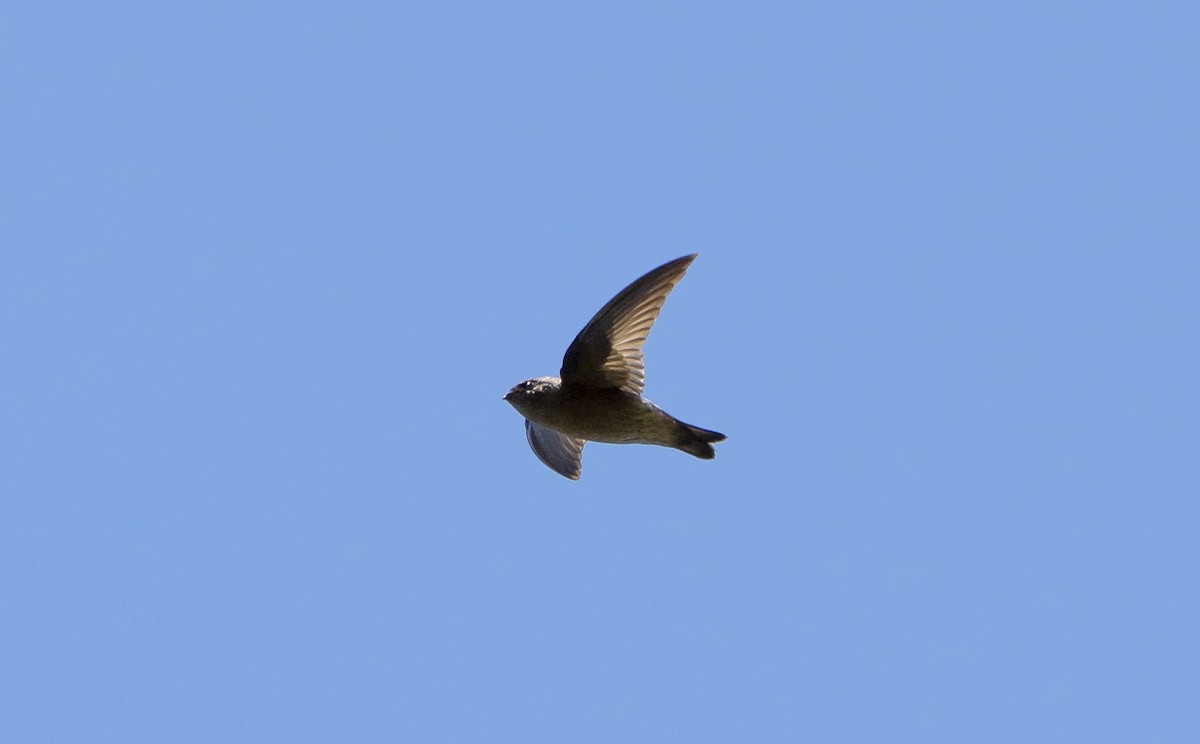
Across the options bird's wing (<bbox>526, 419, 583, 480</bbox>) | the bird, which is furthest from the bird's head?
bird's wing (<bbox>526, 419, 583, 480</bbox>)

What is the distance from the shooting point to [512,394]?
8.60 m

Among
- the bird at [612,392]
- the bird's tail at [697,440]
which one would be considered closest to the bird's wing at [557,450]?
the bird at [612,392]

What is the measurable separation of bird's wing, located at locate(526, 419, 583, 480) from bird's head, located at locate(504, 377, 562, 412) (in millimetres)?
950

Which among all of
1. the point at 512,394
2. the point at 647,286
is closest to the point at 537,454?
the point at 512,394

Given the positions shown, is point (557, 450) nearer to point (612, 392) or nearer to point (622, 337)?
point (612, 392)

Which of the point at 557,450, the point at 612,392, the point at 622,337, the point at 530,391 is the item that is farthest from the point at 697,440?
the point at 557,450

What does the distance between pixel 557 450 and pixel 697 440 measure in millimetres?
1380

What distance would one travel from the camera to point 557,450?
31.6 ft

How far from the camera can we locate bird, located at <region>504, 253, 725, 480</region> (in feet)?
26.9

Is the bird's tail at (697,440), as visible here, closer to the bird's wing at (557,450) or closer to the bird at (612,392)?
the bird at (612,392)

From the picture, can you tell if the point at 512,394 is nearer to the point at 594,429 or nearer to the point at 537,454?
the point at 594,429

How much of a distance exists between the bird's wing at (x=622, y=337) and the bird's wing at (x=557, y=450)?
3.80ft

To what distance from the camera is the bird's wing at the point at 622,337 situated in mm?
8016

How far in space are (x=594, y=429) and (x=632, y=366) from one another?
17.2 inches
